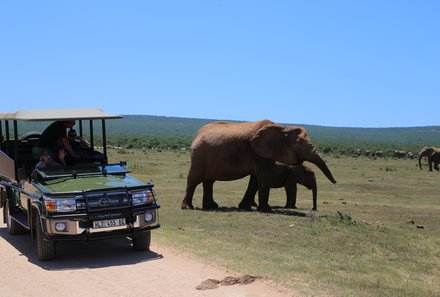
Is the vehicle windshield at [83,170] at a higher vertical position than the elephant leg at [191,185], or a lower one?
higher

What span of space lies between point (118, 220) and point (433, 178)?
2913 centimetres

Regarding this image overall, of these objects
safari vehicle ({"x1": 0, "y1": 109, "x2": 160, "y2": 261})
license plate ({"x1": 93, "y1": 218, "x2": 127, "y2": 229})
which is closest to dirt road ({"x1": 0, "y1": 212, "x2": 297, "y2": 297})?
safari vehicle ({"x1": 0, "y1": 109, "x2": 160, "y2": 261})

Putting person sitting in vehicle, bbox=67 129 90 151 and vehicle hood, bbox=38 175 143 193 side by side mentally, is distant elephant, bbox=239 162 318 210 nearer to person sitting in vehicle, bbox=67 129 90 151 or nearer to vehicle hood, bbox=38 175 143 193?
person sitting in vehicle, bbox=67 129 90 151

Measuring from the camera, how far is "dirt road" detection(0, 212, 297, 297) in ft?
27.6

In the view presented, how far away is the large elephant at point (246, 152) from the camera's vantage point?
17656 mm

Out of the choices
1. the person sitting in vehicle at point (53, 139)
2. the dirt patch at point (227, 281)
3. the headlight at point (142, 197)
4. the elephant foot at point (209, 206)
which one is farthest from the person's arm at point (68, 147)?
the elephant foot at point (209, 206)

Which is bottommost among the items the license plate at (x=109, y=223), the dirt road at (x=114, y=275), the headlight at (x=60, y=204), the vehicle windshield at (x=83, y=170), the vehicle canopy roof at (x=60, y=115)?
the dirt road at (x=114, y=275)

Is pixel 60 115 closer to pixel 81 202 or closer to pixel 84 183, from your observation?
pixel 84 183

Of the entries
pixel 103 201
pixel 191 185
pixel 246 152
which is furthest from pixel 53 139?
pixel 191 185

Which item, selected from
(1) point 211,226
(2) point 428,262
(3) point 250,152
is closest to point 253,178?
(3) point 250,152

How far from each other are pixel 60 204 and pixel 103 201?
663mm

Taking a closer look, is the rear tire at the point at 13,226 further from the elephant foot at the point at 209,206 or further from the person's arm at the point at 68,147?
the elephant foot at the point at 209,206

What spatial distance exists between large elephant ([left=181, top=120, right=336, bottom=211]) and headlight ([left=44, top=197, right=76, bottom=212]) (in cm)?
874

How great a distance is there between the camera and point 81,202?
385 inches
